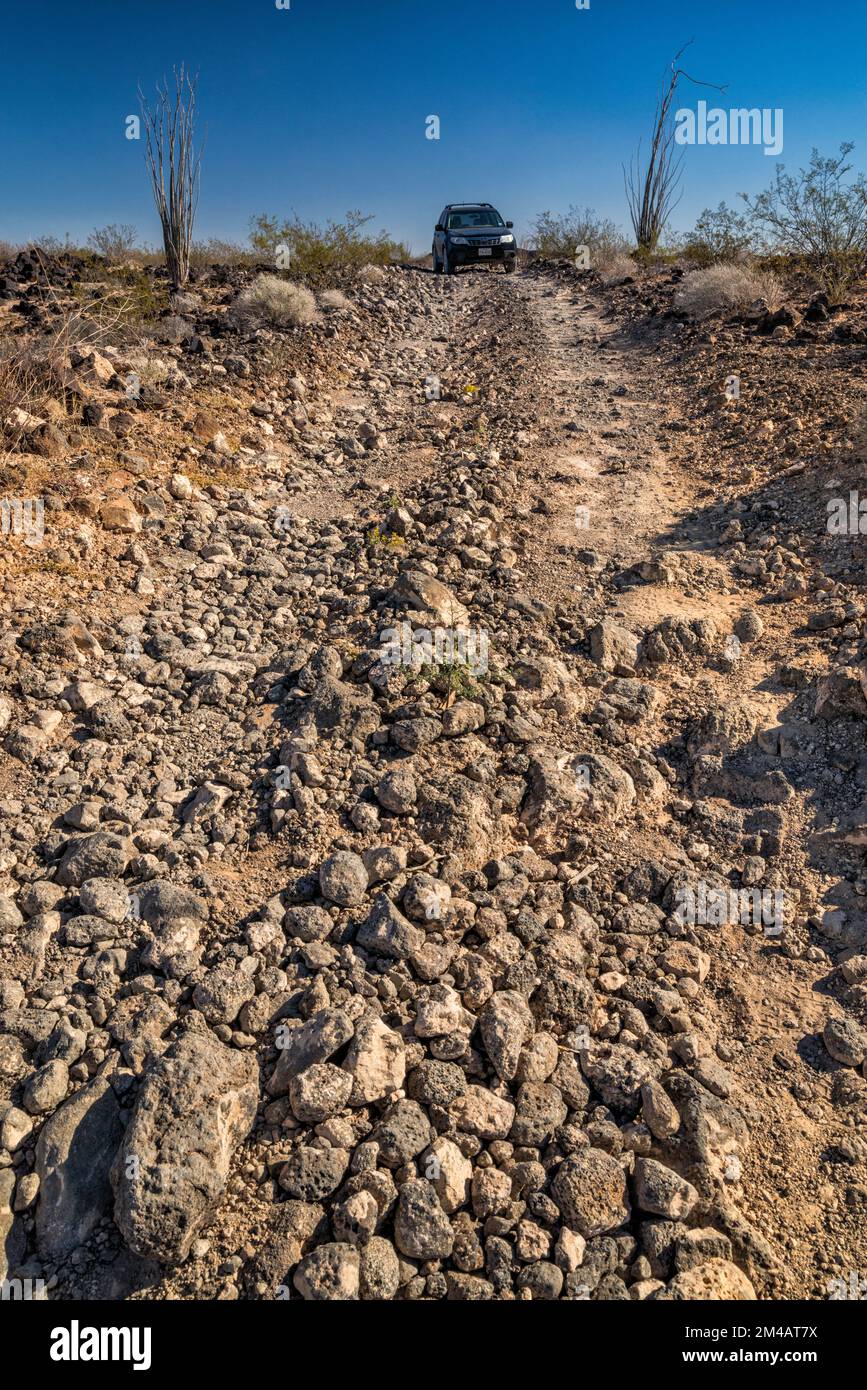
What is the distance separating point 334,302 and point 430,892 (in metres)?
12.3

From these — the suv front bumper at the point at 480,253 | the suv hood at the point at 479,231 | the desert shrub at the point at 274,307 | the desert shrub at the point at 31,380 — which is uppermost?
the suv hood at the point at 479,231

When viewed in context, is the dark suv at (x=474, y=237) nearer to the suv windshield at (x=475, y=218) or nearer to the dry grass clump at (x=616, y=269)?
the suv windshield at (x=475, y=218)

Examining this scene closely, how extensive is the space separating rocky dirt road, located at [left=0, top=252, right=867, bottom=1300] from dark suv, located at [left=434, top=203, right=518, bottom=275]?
43.3ft

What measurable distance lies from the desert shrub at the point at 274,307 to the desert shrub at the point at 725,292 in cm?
539

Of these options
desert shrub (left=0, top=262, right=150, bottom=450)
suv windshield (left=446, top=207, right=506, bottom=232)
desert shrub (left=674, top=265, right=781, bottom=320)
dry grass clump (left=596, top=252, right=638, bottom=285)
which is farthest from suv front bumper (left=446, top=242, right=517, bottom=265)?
desert shrub (left=0, top=262, right=150, bottom=450)

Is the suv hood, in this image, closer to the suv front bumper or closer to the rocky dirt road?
the suv front bumper

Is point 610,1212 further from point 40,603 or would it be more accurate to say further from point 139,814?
point 40,603

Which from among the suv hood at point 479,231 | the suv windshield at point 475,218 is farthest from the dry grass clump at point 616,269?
the suv windshield at point 475,218

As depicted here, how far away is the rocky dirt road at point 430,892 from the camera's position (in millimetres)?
1973

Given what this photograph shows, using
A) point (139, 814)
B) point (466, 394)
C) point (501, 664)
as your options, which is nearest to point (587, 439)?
point (466, 394)

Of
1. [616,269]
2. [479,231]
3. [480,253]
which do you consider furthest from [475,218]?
[616,269]

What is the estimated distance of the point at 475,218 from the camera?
1722cm

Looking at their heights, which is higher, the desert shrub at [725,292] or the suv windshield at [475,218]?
the suv windshield at [475,218]

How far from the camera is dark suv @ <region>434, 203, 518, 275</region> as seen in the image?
1653 cm
